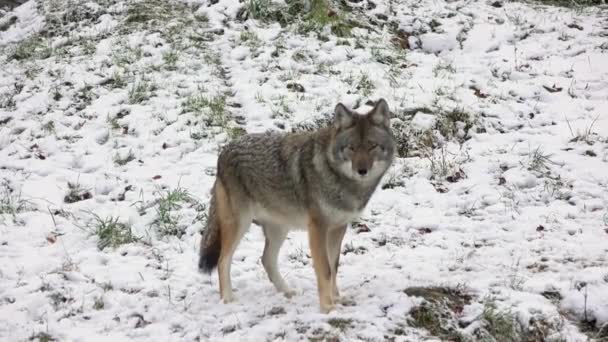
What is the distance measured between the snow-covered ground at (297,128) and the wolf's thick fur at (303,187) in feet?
1.11

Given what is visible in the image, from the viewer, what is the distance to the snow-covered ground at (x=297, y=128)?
4398 millimetres

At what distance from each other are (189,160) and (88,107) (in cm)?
214

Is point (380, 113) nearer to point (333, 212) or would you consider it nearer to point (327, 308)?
point (333, 212)

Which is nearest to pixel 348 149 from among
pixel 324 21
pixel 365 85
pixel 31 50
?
pixel 365 85

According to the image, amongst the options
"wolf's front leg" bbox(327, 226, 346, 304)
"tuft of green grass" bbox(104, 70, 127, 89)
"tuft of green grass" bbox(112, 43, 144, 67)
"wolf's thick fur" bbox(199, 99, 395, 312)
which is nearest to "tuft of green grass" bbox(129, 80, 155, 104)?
"tuft of green grass" bbox(104, 70, 127, 89)

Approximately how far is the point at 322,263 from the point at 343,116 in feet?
3.59

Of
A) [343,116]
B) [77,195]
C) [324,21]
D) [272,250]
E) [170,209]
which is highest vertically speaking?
[343,116]

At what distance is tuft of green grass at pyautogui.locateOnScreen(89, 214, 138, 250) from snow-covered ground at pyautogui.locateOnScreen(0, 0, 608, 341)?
0.08ft

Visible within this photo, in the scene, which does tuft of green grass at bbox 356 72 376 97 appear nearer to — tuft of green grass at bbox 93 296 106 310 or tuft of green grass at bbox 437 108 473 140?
tuft of green grass at bbox 437 108 473 140

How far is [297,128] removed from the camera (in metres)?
7.57

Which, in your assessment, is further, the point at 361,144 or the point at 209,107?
the point at 209,107

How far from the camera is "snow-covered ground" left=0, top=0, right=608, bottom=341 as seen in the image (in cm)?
440

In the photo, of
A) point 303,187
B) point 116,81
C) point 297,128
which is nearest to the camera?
point 303,187

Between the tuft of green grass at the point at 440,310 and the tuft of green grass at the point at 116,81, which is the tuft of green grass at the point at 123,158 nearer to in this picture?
the tuft of green grass at the point at 116,81
